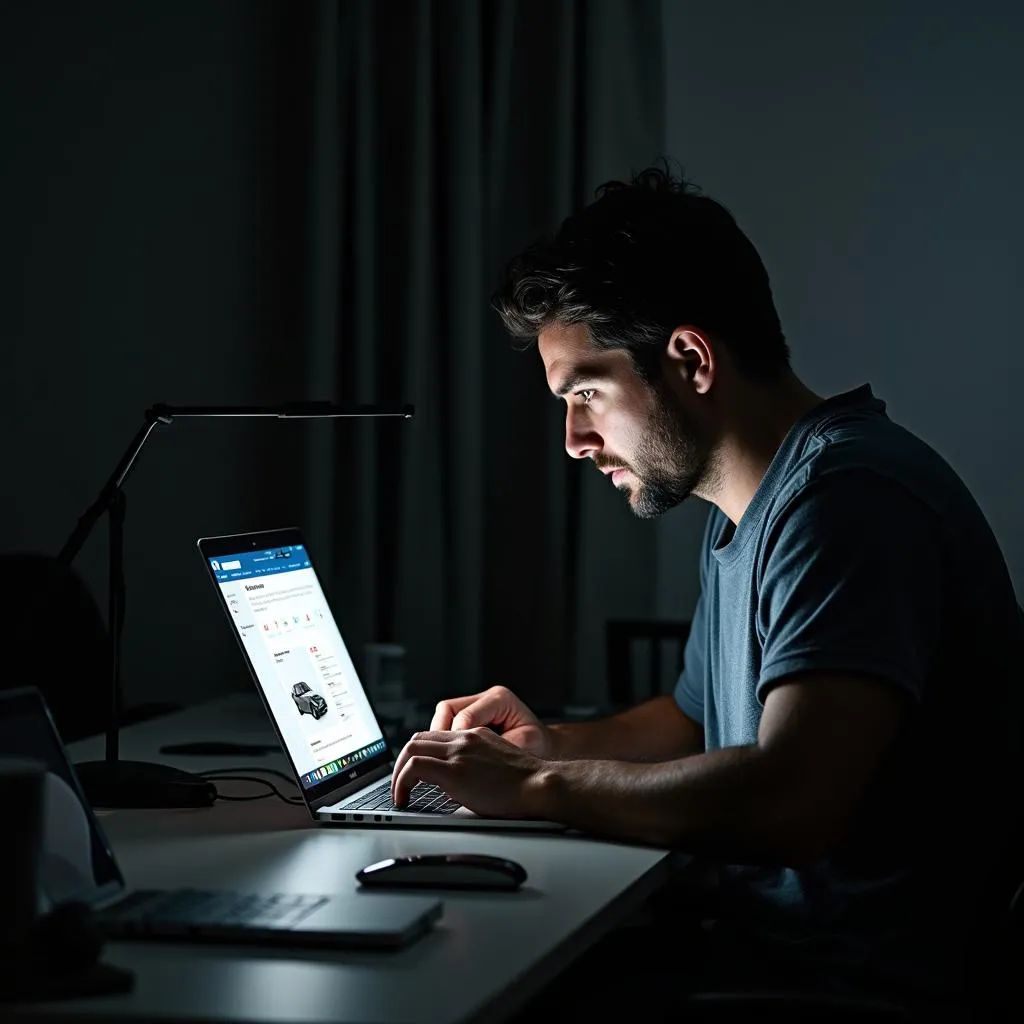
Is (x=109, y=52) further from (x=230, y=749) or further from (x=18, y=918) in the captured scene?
(x=18, y=918)

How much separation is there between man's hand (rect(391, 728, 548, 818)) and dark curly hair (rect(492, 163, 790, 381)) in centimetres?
49

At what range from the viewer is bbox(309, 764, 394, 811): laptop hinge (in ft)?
4.96

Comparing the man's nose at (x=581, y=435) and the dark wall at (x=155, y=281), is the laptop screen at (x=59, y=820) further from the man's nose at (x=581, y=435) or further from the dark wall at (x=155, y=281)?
the dark wall at (x=155, y=281)

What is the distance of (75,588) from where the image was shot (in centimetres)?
226

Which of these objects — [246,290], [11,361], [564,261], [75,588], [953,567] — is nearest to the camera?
[953,567]

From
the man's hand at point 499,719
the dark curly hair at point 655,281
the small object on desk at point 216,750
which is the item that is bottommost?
the small object on desk at point 216,750

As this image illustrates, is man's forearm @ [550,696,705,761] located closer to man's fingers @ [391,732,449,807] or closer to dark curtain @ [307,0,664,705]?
man's fingers @ [391,732,449,807]

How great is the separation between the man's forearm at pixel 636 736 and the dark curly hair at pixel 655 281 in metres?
0.49

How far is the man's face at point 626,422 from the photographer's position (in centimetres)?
164

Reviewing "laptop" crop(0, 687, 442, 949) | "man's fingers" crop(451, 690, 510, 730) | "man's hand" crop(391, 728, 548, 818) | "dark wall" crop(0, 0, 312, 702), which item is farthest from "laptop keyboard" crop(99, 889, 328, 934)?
"dark wall" crop(0, 0, 312, 702)

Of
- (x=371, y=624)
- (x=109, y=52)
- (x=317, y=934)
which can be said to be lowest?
(x=371, y=624)

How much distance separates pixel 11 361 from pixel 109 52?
2.22ft

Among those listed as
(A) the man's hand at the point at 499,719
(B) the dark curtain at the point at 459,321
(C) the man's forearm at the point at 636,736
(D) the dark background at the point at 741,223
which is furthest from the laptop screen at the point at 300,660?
(B) the dark curtain at the point at 459,321

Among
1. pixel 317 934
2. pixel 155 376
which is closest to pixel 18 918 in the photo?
pixel 317 934
